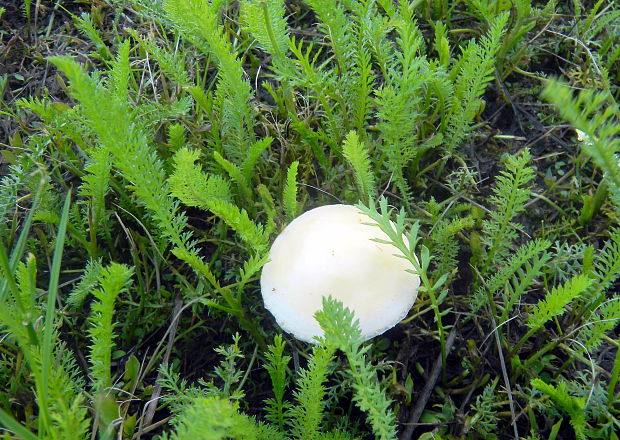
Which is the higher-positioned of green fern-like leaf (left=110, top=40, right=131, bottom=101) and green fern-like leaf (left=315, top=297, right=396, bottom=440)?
green fern-like leaf (left=110, top=40, right=131, bottom=101)

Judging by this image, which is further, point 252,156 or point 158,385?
point 252,156

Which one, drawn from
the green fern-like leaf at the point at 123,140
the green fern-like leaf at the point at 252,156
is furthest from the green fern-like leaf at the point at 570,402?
the green fern-like leaf at the point at 252,156

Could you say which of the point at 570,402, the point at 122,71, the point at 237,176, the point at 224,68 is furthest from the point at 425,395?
the point at 122,71

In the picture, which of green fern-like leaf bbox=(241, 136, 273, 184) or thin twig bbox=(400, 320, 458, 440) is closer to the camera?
thin twig bbox=(400, 320, 458, 440)

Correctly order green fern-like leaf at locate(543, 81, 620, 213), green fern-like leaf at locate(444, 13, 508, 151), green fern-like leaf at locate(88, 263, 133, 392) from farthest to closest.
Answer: green fern-like leaf at locate(444, 13, 508, 151) → green fern-like leaf at locate(88, 263, 133, 392) → green fern-like leaf at locate(543, 81, 620, 213)

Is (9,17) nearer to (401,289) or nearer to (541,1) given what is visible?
(401,289)

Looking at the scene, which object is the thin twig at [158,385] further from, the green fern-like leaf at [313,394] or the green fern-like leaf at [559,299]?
the green fern-like leaf at [559,299]

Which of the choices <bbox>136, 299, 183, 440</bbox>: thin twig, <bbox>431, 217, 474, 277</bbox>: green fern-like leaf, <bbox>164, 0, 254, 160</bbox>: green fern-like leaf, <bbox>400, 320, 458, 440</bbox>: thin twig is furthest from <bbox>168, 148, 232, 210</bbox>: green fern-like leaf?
<bbox>400, 320, 458, 440</bbox>: thin twig

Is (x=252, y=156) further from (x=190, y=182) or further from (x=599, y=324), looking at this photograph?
(x=599, y=324)

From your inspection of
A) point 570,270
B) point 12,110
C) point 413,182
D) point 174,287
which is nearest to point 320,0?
point 413,182

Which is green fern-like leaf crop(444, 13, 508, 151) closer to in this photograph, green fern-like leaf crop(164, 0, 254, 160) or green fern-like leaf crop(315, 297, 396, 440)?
green fern-like leaf crop(164, 0, 254, 160)

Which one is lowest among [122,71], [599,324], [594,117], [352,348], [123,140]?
[599,324]
